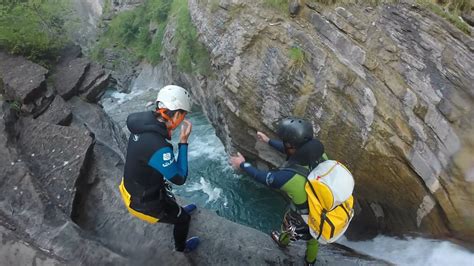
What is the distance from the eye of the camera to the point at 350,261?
6.03m

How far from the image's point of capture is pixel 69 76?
934 centimetres

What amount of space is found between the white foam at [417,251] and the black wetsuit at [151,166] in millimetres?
4459

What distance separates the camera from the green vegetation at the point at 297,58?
777 cm

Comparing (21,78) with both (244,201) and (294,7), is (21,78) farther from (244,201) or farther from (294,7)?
(244,201)

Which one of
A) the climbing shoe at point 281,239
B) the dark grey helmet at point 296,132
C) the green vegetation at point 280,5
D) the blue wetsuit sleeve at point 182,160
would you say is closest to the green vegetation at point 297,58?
the green vegetation at point 280,5

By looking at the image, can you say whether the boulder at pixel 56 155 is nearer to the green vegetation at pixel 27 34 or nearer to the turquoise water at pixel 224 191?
the turquoise water at pixel 224 191

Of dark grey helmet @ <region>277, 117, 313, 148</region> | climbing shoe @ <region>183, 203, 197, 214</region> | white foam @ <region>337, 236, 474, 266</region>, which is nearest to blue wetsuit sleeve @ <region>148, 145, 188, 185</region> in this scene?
dark grey helmet @ <region>277, 117, 313, 148</region>

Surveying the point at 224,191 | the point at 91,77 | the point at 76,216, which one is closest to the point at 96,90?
the point at 91,77

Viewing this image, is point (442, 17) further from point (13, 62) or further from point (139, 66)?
point (139, 66)

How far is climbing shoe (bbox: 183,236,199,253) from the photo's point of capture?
5293 millimetres

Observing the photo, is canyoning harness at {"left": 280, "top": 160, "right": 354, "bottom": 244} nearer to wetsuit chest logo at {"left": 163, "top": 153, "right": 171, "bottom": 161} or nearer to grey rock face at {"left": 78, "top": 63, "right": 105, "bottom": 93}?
wetsuit chest logo at {"left": 163, "top": 153, "right": 171, "bottom": 161}

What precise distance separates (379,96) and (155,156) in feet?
16.0

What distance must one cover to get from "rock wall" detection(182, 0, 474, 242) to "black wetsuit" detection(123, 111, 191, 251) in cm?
434

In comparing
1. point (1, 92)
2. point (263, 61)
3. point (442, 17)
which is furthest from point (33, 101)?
point (442, 17)
